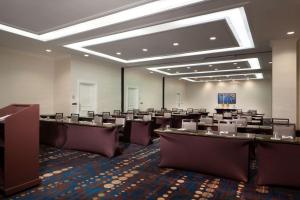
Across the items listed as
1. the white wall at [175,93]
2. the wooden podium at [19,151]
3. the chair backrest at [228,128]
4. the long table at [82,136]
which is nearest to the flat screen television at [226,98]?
the white wall at [175,93]

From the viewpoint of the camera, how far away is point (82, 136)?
18.4 ft

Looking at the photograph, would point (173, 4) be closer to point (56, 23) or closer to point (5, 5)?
point (56, 23)

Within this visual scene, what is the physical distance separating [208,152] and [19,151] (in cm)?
297

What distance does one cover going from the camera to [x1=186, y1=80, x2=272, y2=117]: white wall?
57.3ft

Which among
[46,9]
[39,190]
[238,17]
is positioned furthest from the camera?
[238,17]

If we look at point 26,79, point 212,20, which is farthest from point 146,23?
point 26,79

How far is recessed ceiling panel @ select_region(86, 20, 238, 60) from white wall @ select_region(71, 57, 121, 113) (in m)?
1.71

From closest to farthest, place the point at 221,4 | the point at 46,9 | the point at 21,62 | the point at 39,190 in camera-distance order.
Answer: the point at 39,190 → the point at 221,4 → the point at 46,9 → the point at 21,62

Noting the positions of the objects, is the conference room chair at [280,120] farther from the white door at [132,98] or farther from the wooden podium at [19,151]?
the white door at [132,98]

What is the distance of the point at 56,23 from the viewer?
17.5 feet

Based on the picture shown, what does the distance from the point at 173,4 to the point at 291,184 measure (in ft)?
12.1

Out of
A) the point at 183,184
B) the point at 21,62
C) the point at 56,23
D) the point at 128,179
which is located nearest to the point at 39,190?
the point at 128,179

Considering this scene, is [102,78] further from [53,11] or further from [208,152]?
[208,152]

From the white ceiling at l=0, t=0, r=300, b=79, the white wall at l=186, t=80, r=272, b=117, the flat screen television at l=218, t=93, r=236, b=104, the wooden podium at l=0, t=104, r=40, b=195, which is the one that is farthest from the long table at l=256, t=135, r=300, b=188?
the flat screen television at l=218, t=93, r=236, b=104
